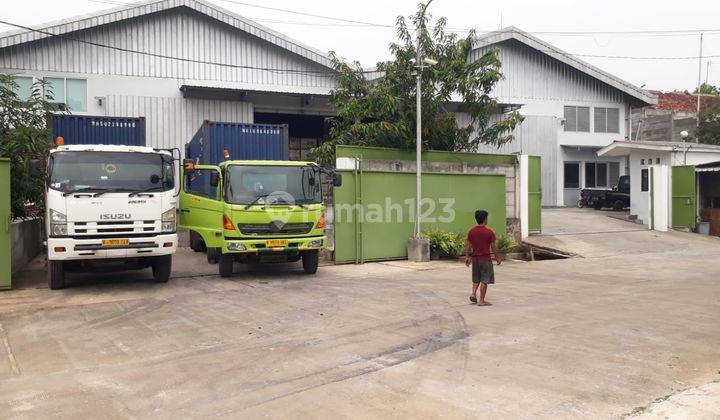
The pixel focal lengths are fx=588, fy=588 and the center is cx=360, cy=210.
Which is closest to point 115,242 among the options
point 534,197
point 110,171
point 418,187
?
point 110,171

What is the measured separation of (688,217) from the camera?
22234 millimetres

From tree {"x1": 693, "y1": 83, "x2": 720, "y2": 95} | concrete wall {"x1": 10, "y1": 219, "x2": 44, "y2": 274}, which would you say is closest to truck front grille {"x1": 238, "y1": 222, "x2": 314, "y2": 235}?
concrete wall {"x1": 10, "y1": 219, "x2": 44, "y2": 274}

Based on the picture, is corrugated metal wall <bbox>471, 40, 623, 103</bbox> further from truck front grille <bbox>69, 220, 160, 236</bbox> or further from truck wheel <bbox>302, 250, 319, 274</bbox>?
truck front grille <bbox>69, 220, 160, 236</bbox>

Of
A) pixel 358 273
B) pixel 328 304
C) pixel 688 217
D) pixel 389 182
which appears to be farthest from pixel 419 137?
pixel 688 217

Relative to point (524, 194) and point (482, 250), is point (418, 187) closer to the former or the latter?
point (524, 194)

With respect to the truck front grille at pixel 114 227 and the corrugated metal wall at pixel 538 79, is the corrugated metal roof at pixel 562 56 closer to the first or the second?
the corrugated metal wall at pixel 538 79

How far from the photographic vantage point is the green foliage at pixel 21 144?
12500 mm

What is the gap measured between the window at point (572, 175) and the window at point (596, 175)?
2.03 ft

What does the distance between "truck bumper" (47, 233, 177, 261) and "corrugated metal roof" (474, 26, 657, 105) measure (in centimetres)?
2206

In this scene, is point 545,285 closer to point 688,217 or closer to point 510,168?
point 510,168

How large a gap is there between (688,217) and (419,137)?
43.2 ft

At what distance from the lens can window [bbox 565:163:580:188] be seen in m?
32.6

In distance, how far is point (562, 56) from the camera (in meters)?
31.3

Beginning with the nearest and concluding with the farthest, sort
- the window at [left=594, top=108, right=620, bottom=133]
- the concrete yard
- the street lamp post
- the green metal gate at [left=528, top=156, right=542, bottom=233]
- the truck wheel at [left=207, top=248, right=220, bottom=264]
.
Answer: the concrete yard < the truck wheel at [left=207, top=248, right=220, bottom=264] < the street lamp post < the green metal gate at [left=528, top=156, right=542, bottom=233] < the window at [left=594, top=108, right=620, bottom=133]
